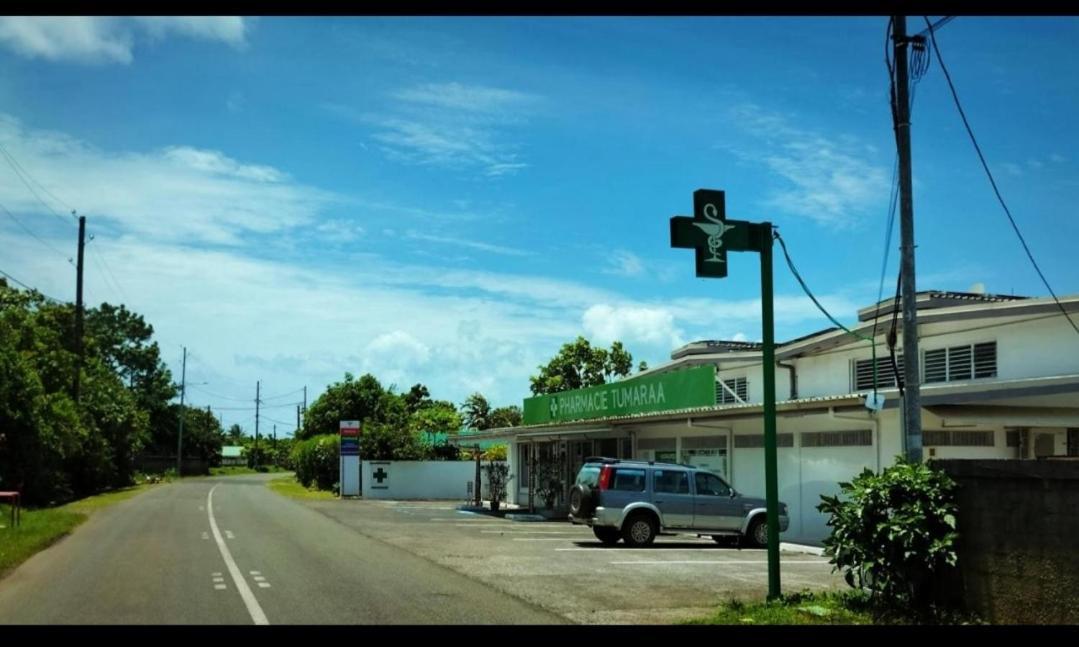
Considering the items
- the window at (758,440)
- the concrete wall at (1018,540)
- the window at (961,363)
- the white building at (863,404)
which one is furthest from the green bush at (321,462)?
the concrete wall at (1018,540)

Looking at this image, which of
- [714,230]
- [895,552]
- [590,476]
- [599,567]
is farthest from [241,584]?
[590,476]

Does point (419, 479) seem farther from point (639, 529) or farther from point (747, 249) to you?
point (747, 249)

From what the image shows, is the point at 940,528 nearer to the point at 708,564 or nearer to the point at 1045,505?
the point at 1045,505

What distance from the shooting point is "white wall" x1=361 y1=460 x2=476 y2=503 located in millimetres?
45562

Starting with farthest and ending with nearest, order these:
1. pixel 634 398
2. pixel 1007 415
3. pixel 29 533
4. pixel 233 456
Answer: pixel 233 456
pixel 634 398
pixel 29 533
pixel 1007 415

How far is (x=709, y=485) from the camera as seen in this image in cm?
2188

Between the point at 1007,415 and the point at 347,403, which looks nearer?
the point at 1007,415

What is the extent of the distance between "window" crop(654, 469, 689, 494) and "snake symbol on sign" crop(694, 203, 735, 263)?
10.6 meters

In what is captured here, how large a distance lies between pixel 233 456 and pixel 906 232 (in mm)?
159154

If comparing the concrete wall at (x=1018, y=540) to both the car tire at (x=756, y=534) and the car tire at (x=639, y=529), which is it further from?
the car tire at (x=756, y=534)

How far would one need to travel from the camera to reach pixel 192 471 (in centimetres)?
10056

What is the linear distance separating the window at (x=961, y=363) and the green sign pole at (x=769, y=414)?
10631mm
